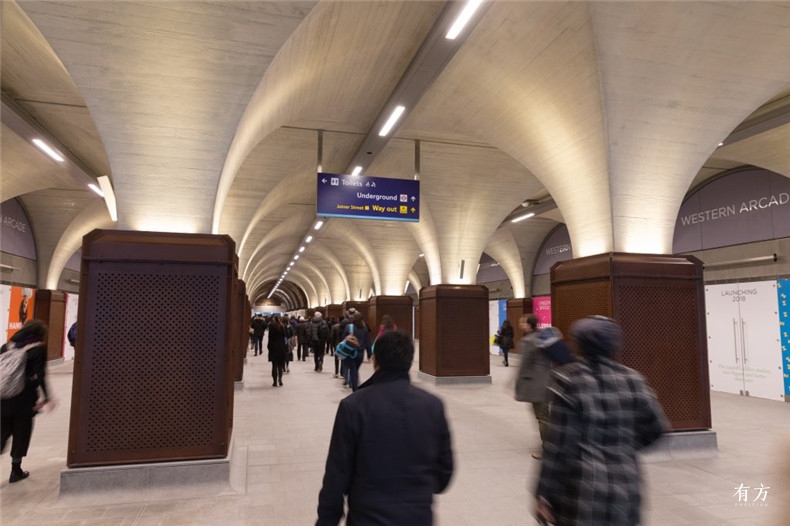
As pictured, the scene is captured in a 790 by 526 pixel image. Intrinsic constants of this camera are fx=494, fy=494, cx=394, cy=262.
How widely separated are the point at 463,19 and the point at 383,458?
16.6ft

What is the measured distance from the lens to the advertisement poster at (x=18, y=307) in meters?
13.7

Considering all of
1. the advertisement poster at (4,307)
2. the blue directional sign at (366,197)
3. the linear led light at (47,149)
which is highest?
the linear led light at (47,149)

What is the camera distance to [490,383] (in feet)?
40.2

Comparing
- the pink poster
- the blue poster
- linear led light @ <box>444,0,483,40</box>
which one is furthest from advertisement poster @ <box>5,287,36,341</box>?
the blue poster

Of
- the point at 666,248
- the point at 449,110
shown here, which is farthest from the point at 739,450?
the point at 449,110

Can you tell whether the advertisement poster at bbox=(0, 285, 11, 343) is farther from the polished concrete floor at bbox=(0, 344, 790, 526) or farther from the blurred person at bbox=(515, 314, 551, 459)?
the blurred person at bbox=(515, 314, 551, 459)

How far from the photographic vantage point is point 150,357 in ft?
15.2

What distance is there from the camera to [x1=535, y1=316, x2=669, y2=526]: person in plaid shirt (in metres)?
2.08

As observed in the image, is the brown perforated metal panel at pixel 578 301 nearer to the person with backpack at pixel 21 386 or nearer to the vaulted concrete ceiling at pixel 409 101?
the vaulted concrete ceiling at pixel 409 101

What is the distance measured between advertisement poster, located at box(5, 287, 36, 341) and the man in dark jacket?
49.9 feet

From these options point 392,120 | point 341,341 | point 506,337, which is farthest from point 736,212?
point 341,341

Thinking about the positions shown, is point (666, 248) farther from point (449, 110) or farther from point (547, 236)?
point (547, 236)

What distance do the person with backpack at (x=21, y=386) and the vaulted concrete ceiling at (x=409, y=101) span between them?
1.39m

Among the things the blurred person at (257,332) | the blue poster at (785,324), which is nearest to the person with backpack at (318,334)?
the blurred person at (257,332)
